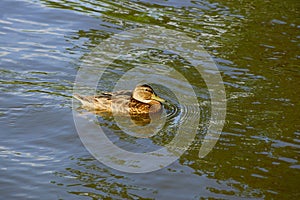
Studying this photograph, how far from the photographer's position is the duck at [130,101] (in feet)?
30.9

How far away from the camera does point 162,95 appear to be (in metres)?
10.1

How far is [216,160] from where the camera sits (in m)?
7.68

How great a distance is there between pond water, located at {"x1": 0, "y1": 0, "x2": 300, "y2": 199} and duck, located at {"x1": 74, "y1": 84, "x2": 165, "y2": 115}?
0.26 meters

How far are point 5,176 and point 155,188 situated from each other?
1.71 meters

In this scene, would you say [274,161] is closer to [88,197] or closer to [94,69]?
[88,197]

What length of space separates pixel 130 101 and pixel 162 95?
68 centimetres

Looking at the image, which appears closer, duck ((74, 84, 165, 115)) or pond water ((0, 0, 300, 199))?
pond water ((0, 0, 300, 199))

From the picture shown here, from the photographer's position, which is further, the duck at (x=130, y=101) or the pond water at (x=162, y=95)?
the duck at (x=130, y=101)

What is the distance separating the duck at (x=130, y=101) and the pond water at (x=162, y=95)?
262 millimetres

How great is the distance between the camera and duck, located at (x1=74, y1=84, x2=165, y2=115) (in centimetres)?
942

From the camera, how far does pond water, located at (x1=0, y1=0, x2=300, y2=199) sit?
709 centimetres

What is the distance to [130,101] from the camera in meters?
9.69

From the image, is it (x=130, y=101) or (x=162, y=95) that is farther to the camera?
(x=162, y=95)

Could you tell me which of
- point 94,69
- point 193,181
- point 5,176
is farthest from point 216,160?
point 94,69
